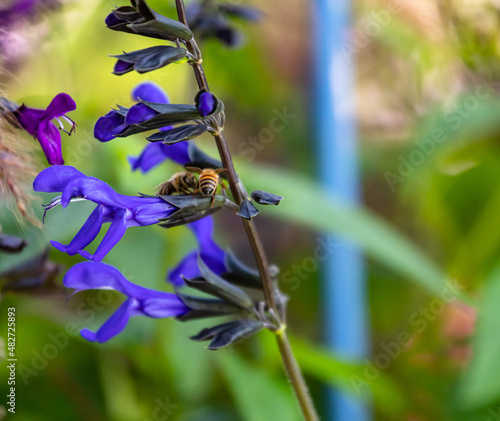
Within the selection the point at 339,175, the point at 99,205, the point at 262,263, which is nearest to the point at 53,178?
the point at 99,205

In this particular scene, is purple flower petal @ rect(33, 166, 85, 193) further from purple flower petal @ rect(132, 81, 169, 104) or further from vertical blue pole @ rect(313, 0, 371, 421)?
vertical blue pole @ rect(313, 0, 371, 421)

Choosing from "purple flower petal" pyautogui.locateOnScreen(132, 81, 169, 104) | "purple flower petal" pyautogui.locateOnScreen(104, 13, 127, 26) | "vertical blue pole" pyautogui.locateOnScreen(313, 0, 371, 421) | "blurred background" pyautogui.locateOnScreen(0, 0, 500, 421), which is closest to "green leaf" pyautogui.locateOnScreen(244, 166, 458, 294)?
A: "blurred background" pyautogui.locateOnScreen(0, 0, 500, 421)

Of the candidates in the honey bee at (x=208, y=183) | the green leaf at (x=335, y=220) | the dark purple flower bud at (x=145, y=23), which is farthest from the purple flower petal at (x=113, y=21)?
the green leaf at (x=335, y=220)

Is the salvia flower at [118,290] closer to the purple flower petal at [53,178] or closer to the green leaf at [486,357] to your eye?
the purple flower petal at [53,178]

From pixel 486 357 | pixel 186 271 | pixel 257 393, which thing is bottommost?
pixel 257 393

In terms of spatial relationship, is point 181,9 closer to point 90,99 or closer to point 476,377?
point 476,377

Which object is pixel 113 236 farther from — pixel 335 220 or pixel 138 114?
pixel 335 220
